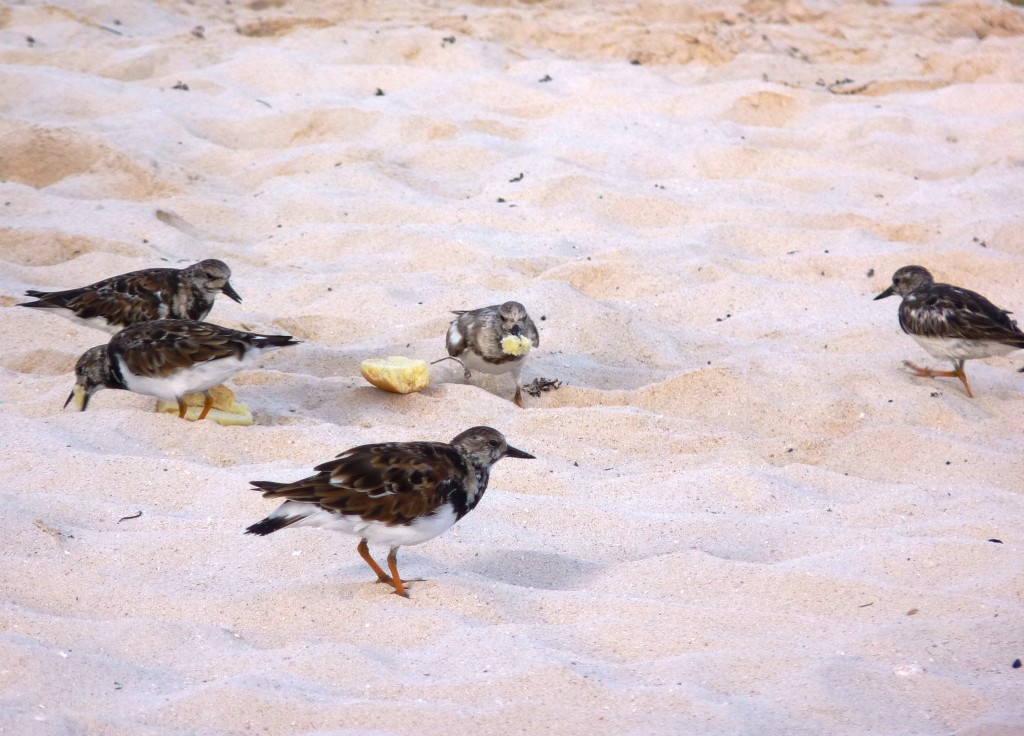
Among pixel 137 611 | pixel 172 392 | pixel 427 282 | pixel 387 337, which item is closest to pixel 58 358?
pixel 172 392

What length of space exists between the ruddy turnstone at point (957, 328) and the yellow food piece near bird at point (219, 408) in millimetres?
3435

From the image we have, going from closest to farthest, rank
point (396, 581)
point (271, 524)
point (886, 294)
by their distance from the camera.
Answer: point (271, 524)
point (396, 581)
point (886, 294)

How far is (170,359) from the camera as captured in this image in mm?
4863

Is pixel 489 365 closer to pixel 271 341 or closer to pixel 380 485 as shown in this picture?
pixel 271 341

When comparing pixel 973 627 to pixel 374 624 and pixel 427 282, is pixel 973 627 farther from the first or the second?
pixel 427 282

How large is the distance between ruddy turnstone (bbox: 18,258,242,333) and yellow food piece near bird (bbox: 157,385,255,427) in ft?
1.85

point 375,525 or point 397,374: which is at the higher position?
point 375,525

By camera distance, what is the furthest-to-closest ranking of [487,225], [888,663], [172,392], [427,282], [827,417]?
[487,225], [427,282], [827,417], [172,392], [888,663]

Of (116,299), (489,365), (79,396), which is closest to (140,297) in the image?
(116,299)

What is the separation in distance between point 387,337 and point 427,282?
29.6 inches

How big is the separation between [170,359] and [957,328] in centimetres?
381

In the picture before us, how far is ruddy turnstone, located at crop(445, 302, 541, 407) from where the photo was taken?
18.5 ft

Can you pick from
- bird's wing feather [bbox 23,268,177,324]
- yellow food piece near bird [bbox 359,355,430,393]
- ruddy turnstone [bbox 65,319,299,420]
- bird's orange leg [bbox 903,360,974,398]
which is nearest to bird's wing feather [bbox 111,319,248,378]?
ruddy turnstone [bbox 65,319,299,420]

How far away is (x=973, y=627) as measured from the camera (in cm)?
340
